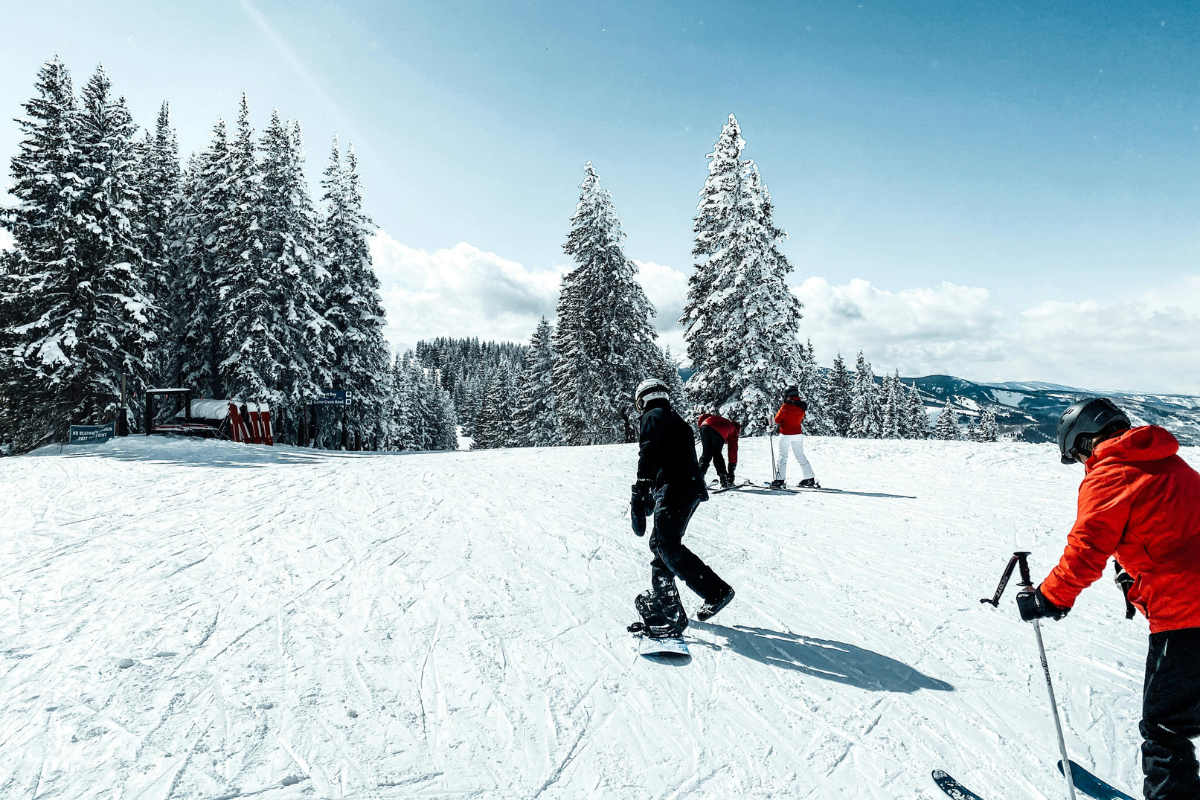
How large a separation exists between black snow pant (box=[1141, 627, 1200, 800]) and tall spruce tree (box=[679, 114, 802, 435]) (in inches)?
733

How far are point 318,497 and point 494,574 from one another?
528cm

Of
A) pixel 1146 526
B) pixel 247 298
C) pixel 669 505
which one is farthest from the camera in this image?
pixel 247 298

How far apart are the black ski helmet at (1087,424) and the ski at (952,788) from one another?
186 cm

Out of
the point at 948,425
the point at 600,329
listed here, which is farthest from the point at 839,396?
the point at 600,329

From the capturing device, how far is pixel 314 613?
16.6 ft

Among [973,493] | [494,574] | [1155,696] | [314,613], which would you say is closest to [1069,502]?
[973,493]

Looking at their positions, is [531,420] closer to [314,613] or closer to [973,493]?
[973,493]

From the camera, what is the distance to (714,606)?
458 cm

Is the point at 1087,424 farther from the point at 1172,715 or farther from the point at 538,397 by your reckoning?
the point at 538,397

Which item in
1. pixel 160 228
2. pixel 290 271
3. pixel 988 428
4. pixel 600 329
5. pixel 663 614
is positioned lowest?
pixel 988 428

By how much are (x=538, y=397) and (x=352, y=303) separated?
586 inches

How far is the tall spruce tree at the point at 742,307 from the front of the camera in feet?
70.5

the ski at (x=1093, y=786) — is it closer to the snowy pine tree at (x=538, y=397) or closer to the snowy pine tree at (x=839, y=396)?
the snowy pine tree at (x=538, y=397)

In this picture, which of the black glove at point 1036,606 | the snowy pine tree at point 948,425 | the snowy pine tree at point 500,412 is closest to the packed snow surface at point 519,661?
the black glove at point 1036,606
